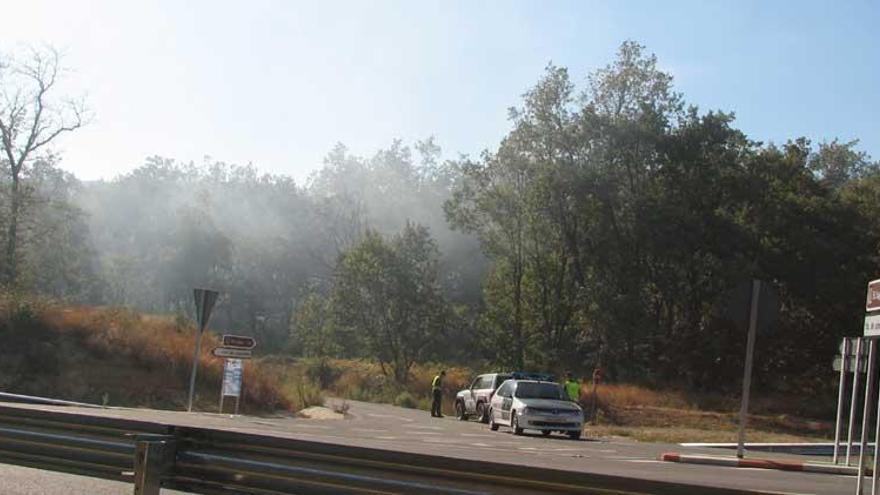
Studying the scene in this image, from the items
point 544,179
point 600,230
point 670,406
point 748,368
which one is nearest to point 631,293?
point 600,230

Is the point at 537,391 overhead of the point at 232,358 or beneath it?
beneath

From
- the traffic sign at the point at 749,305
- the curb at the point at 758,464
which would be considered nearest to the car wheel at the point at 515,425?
the curb at the point at 758,464

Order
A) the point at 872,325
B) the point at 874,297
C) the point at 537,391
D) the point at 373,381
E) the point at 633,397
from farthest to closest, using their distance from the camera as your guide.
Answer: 1. the point at 373,381
2. the point at 633,397
3. the point at 537,391
4. the point at 874,297
5. the point at 872,325

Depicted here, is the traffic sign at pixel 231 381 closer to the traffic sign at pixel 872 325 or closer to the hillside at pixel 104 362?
the hillside at pixel 104 362

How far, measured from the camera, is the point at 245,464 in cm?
677

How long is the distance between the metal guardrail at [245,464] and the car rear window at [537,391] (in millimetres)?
19752

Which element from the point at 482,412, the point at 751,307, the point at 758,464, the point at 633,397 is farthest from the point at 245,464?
the point at 633,397

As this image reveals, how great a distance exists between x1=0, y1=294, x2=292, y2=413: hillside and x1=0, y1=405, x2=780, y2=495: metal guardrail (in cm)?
Answer: 1865

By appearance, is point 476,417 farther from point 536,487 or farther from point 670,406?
point 536,487

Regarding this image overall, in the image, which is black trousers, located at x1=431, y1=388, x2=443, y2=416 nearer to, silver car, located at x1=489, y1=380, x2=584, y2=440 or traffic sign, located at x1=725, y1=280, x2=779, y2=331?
silver car, located at x1=489, y1=380, x2=584, y2=440

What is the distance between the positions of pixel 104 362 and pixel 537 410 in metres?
12.5

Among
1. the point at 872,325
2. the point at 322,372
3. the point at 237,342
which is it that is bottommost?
the point at 322,372

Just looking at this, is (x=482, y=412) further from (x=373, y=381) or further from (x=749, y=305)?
(x=373, y=381)

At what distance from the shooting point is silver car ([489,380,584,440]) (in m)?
25.2
